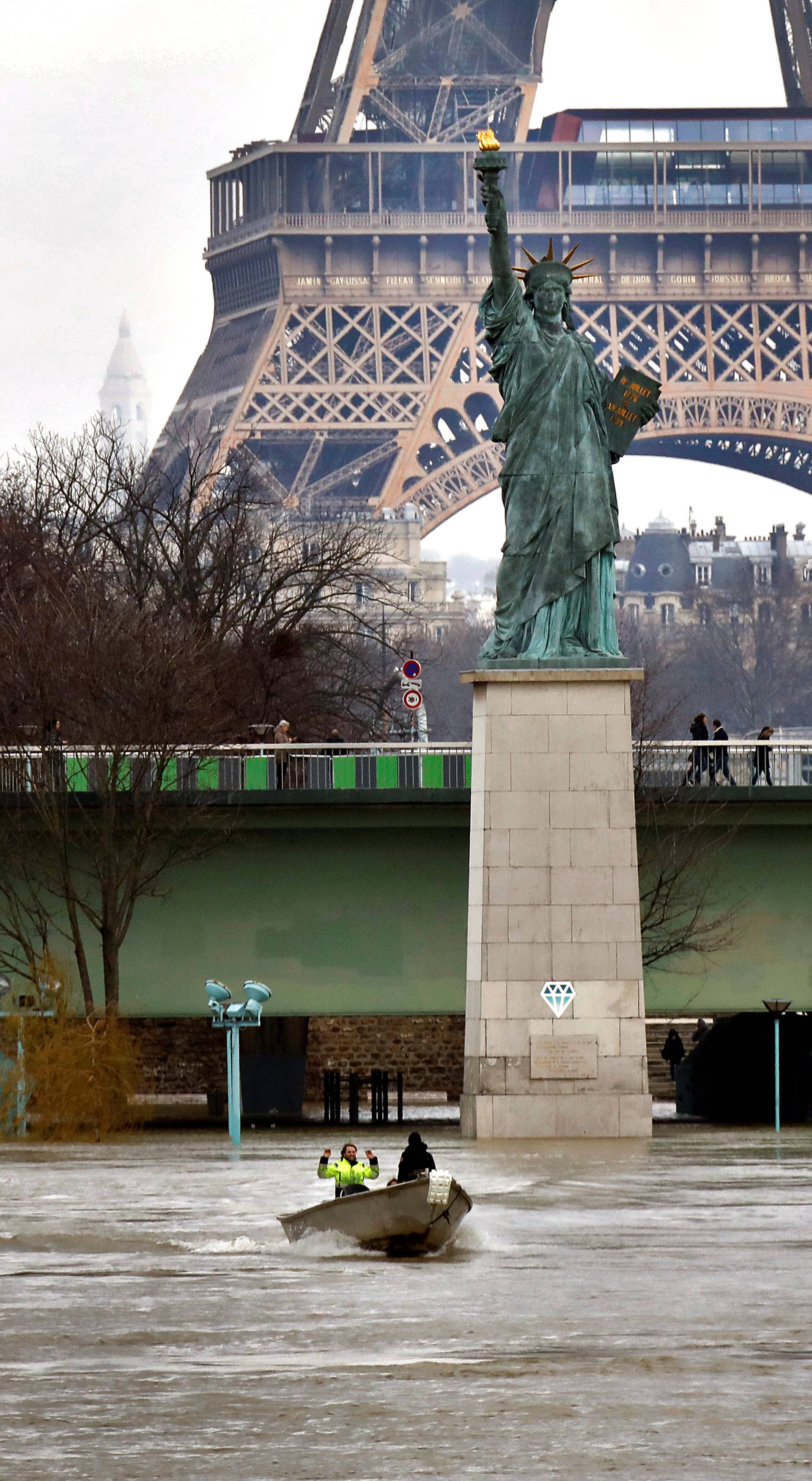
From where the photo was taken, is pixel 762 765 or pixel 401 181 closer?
pixel 762 765

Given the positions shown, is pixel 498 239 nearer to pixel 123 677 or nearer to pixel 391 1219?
pixel 123 677

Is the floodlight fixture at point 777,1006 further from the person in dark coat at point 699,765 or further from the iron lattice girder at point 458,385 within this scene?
the iron lattice girder at point 458,385

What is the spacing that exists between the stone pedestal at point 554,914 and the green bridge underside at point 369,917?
506 centimetres

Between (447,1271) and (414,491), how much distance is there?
9138 centimetres

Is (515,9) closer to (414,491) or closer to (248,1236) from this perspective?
(414,491)

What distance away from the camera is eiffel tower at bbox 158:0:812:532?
116m

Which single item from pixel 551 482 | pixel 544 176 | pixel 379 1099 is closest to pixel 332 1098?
pixel 379 1099

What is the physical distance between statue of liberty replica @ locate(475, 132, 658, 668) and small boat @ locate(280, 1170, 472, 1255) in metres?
12.4

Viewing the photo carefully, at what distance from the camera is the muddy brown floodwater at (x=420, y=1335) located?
15.8m

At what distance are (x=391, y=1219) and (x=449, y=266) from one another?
108 m

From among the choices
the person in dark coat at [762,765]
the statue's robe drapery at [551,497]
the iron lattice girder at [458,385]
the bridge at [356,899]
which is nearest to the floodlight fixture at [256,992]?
the bridge at [356,899]

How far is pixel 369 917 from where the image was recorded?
41.4 meters

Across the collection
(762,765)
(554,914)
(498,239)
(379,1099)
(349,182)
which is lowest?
(379,1099)

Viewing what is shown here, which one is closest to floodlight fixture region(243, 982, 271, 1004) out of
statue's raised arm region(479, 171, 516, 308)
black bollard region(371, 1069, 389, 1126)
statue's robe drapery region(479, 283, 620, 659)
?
statue's robe drapery region(479, 283, 620, 659)
